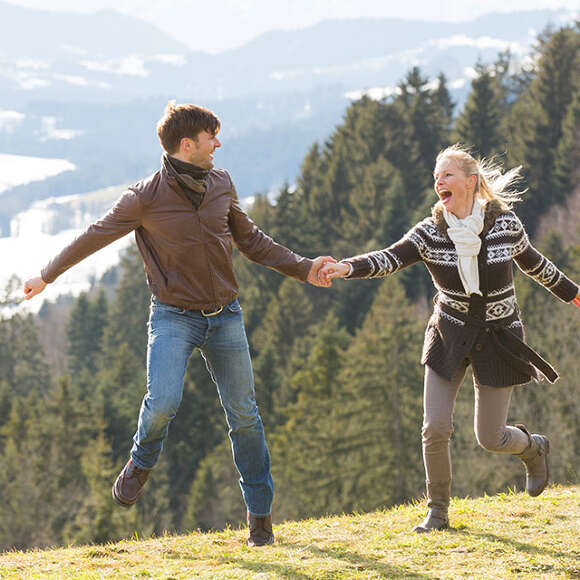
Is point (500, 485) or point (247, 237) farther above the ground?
point (247, 237)

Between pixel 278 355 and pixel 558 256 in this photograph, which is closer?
pixel 558 256

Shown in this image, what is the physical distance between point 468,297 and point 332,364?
4268cm

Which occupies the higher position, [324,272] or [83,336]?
[324,272]

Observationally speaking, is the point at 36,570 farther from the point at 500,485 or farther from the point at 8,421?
the point at 8,421

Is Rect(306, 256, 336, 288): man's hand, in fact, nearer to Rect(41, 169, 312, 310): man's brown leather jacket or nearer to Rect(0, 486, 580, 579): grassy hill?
Rect(41, 169, 312, 310): man's brown leather jacket

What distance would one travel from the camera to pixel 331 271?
20.6 ft

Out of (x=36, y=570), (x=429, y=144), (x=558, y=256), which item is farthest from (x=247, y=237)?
(x=429, y=144)

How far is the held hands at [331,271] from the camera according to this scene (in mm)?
6195

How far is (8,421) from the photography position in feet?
184

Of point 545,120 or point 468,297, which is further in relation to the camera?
point 545,120

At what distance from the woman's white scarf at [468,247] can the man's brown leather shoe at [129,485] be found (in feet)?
7.43

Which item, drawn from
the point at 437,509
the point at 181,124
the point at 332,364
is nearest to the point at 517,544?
the point at 437,509

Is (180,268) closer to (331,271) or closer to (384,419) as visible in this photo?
(331,271)

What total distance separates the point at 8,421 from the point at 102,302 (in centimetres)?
3000
